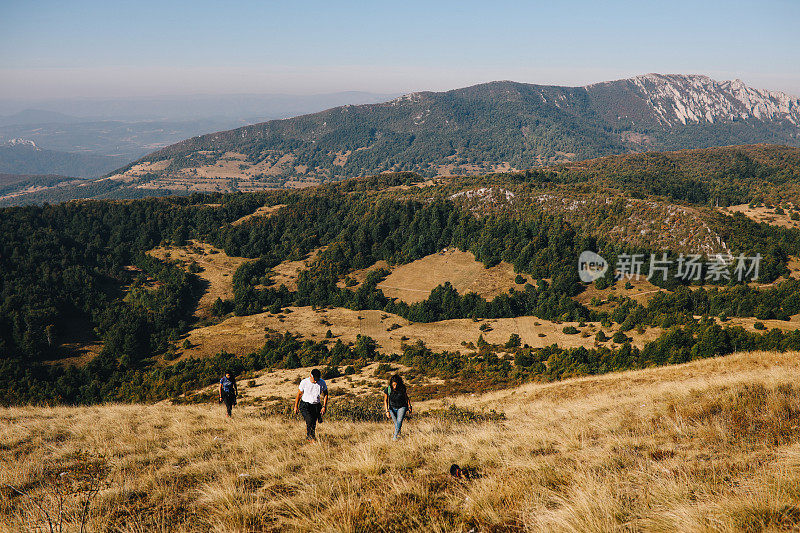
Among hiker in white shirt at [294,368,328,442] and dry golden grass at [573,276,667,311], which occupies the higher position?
hiker in white shirt at [294,368,328,442]

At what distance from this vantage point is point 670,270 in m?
88.4

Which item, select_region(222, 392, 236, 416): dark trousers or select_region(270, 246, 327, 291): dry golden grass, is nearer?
select_region(222, 392, 236, 416): dark trousers

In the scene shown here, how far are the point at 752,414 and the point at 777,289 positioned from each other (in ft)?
272

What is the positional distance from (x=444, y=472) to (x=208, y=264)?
134324 mm

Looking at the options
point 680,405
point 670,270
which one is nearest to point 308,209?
point 670,270

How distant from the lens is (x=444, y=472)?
337 inches

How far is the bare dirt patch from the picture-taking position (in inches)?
4318

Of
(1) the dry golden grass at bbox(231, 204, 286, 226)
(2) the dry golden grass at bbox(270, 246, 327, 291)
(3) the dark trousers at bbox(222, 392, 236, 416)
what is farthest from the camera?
(1) the dry golden grass at bbox(231, 204, 286, 226)

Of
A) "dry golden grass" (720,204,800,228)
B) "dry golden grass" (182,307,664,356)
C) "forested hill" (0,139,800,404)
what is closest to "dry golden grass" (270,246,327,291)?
"forested hill" (0,139,800,404)

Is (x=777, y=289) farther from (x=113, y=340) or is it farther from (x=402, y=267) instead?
(x=113, y=340)

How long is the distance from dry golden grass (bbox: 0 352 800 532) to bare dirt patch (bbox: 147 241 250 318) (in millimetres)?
101452

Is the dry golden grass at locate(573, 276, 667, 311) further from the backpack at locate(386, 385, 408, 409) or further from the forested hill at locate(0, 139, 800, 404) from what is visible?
the backpack at locate(386, 385, 408, 409)

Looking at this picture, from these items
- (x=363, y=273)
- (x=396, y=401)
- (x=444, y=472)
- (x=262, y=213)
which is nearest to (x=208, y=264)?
(x=262, y=213)

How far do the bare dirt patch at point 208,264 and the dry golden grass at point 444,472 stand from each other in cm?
10145
